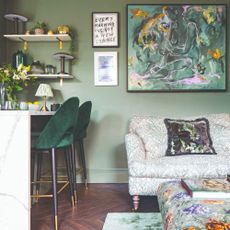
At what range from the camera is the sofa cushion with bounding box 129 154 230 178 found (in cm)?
254

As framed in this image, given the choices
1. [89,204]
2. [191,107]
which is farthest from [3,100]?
[191,107]

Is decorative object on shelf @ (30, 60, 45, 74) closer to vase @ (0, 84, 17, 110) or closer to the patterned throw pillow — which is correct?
vase @ (0, 84, 17, 110)

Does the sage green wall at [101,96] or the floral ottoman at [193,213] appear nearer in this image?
the floral ottoman at [193,213]

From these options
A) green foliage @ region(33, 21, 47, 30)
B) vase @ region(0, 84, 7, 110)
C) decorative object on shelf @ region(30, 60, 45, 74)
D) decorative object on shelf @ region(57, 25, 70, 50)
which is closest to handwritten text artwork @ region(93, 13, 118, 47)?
decorative object on shelf @ region(57, 25, 70, 50)

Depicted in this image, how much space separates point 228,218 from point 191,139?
5.61ft

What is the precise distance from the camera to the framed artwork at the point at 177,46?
145 inches

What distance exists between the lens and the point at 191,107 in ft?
12.3

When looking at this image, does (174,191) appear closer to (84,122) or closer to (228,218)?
(228,218)

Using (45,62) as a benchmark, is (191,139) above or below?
below

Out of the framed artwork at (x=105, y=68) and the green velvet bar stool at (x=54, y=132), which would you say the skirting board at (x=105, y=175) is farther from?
the green velvet bar stool at (x=54, y=132)

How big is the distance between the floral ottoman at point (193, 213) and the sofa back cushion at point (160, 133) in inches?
50.4

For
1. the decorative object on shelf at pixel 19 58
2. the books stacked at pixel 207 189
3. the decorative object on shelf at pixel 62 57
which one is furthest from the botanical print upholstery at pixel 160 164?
the decorative object on shelf at pixel 19 58

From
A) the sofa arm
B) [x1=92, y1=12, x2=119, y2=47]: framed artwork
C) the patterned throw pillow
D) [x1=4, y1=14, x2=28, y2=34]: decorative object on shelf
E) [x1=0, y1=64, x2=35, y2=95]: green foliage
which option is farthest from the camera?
[x1=92, y1=12, x2=119, y2=47]: framed artwork

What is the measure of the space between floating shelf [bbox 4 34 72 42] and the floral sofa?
61.3 inches
